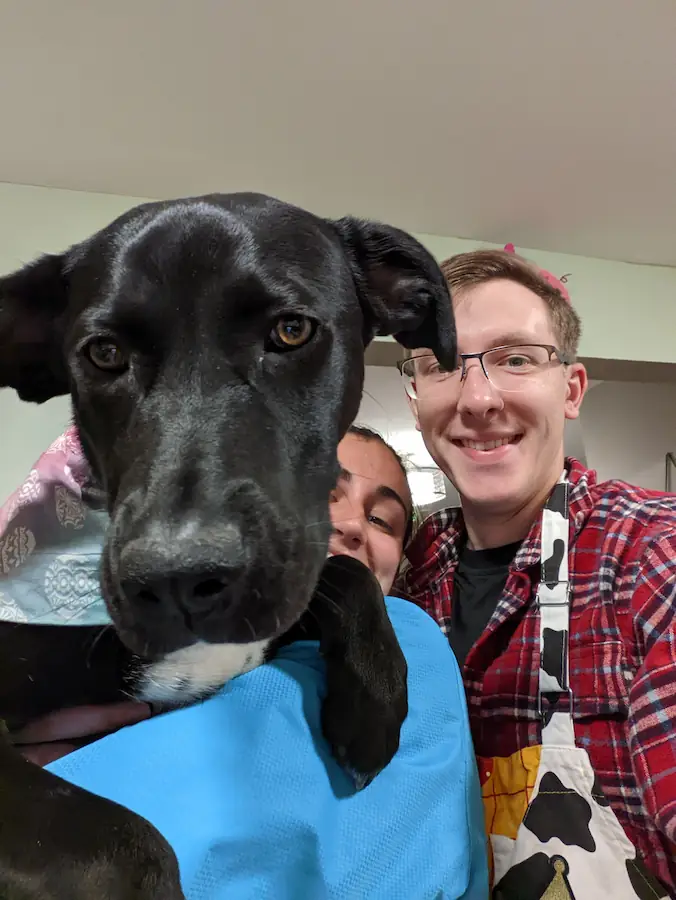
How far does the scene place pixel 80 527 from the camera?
97 cm

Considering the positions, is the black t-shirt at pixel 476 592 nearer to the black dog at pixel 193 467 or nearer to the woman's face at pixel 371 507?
the woman's face at pixel 371 507

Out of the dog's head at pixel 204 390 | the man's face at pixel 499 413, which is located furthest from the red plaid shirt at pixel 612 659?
the dog's head at pixel 204 390

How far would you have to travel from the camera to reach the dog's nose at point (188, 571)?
2.02ft

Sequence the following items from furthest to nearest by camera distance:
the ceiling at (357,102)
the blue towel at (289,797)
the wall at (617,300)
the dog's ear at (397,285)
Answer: the wall at (617,300), the ceiling at (357,102), the dog's ear at (397,285), the blue towel at (289,797)

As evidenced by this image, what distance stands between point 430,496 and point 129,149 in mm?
1948

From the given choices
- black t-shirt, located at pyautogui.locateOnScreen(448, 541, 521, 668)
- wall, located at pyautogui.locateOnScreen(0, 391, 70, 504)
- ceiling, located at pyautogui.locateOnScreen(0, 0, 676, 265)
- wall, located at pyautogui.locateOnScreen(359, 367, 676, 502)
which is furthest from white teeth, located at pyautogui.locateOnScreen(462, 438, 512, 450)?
wall, located at pyautogui.locateOnScreen(359, 367, 676, 502)

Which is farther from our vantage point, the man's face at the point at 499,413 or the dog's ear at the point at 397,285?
the man's face at the point at 499,413

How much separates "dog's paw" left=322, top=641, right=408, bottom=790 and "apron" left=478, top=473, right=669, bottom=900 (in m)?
0.39

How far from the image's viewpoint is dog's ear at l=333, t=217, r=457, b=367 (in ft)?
3.83

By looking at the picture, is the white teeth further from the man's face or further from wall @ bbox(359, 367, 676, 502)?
wall @ bbox(359, 367, 676, 502)

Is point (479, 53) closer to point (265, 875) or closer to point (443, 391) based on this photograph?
point (443, 391)

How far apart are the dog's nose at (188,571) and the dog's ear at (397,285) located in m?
0.63

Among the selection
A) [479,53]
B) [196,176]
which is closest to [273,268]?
[479,53]

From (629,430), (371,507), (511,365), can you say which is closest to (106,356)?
(371,507)
